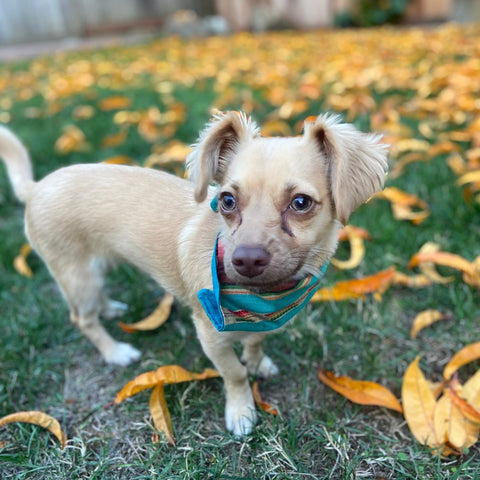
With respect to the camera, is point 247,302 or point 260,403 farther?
point 260,403

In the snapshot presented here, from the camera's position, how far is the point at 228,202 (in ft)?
5.81

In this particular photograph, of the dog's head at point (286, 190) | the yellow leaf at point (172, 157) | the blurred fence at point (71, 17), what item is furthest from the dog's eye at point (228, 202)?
the blurred fence at point (71, 17)

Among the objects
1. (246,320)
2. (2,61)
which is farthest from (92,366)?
(2,61)

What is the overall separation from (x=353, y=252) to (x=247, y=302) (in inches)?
56.3

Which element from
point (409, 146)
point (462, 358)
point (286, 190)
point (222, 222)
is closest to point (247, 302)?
point (222, 222)

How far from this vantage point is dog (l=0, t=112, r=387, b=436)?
165cm

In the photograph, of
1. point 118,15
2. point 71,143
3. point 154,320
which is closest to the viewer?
point 154,320

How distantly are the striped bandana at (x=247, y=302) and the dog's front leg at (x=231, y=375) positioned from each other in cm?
18

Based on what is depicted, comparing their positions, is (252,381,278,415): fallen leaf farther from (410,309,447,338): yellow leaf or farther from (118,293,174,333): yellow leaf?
→ (410,309,447,338): yellow leaf

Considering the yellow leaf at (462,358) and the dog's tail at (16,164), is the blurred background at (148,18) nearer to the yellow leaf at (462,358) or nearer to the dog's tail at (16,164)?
the dog's tail at (16,164)

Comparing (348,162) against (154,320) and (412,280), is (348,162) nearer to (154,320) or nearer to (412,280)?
(412,280)

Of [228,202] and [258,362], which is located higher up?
[228,202]

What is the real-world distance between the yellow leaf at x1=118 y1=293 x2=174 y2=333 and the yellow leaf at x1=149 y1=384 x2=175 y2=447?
0.56 m

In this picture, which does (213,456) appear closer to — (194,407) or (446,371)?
(194,407)
